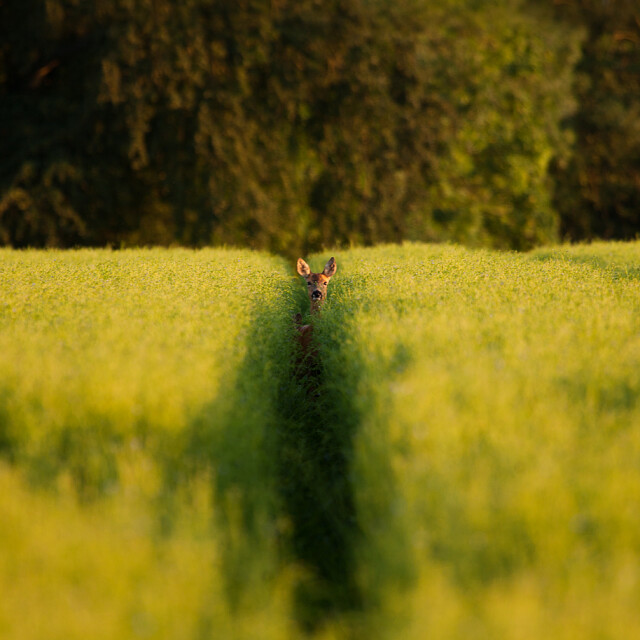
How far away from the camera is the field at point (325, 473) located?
2664mm

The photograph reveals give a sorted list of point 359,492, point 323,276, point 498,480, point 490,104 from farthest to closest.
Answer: point 490,104, point 323,276, point 359,492, point 498,480

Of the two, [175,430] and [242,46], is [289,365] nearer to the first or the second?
[175,430]

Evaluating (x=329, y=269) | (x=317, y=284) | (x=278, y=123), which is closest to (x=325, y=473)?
(x=317, y=284)

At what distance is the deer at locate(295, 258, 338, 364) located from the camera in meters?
7.05

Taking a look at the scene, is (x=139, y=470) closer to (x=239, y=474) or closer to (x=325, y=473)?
(x=239, y=474)

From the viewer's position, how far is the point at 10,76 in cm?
2111

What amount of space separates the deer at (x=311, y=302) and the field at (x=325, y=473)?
619mm

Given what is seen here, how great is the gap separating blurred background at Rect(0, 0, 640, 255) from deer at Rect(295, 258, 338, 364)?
10049 millimetres

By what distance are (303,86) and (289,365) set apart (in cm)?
1603

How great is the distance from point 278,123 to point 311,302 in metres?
13.5

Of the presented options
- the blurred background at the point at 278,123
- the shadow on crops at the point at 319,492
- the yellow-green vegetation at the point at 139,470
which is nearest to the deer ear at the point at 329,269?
the yellow-green vegetation at the point at 139,470

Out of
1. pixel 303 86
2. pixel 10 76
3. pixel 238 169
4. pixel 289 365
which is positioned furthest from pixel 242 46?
pixel 289 365

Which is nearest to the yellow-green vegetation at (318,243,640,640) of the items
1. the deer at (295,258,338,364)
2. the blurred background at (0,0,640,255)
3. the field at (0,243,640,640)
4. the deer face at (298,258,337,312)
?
the field at (0,243,640,640)

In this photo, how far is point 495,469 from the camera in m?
3.33
